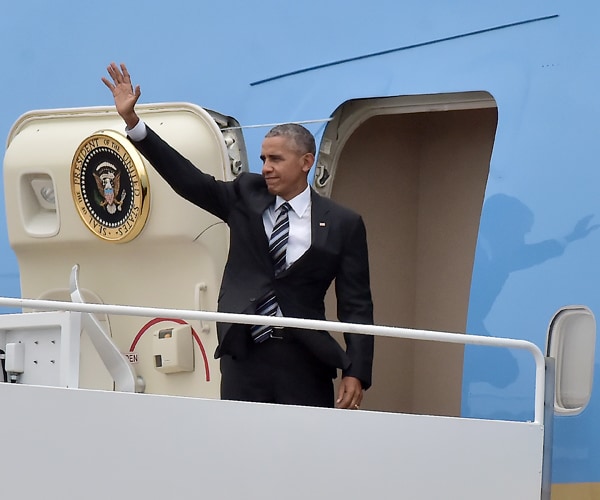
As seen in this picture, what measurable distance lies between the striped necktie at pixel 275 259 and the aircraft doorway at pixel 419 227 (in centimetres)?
122

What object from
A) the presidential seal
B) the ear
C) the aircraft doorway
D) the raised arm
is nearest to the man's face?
the ear

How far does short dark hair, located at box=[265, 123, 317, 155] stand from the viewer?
4.70m

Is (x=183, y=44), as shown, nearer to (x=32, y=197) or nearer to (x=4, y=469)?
(x=32, y=197)

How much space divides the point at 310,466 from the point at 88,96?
2.81 m

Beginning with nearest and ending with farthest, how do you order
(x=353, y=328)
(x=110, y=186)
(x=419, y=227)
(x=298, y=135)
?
(x=353, y=328) < (x=298, y=135) < (x=110, y=186) < (x=419, y=227)

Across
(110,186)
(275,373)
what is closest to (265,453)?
(275,373)

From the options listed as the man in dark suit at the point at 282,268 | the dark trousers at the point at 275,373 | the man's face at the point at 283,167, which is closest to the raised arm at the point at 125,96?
the man in dark suit at the point at 282,268

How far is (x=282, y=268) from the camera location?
4590mm

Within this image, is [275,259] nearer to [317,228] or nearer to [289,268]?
[289,268]

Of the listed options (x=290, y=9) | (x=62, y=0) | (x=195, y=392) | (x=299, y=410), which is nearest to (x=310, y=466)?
(x=299, y=410)

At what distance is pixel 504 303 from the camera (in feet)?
15.3

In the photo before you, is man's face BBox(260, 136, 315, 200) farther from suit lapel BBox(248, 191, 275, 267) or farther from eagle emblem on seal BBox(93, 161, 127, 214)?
eagle emblem on seal BBox(93, 161, 127, 214)

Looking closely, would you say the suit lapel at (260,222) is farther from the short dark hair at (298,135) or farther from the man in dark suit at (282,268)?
the short dark hair at (298,135)

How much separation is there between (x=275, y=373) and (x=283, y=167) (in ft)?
2.40
